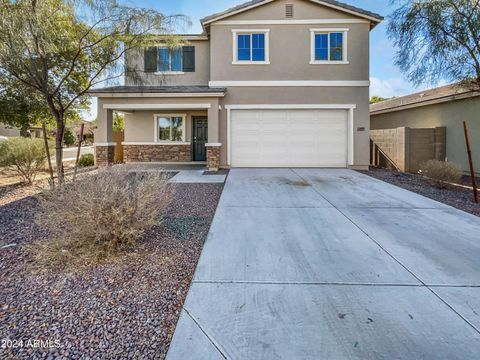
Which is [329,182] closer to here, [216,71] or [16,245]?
[216,71]

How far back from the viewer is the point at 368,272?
12.9 feet

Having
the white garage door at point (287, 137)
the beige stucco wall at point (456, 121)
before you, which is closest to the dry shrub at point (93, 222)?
the white garage door at point (287, 137)

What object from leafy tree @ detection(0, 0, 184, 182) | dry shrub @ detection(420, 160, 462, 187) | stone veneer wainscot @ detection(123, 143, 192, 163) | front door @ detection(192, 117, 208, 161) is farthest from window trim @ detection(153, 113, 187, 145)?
dry shrub @ detection(420, 160, 462, 187)

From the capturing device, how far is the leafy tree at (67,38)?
284 inches

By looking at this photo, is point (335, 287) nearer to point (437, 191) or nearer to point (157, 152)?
point (437, 191)

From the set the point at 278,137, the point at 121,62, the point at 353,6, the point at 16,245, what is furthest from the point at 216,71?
the point at 16,245

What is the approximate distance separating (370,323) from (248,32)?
13792 millimetres

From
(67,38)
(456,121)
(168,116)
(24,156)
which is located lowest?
(24,156)

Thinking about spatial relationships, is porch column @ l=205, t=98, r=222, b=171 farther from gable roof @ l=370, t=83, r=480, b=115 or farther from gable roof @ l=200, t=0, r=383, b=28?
gable roof @ l=370, t=83, r=480, b=115

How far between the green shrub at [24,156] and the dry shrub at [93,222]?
676 centimetres

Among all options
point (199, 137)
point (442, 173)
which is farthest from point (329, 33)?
point (199, 137)

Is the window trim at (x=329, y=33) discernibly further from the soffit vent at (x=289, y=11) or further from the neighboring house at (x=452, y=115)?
the neighboring house at (x=452, y=115)

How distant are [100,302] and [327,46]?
14134mm

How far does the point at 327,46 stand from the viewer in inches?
557
